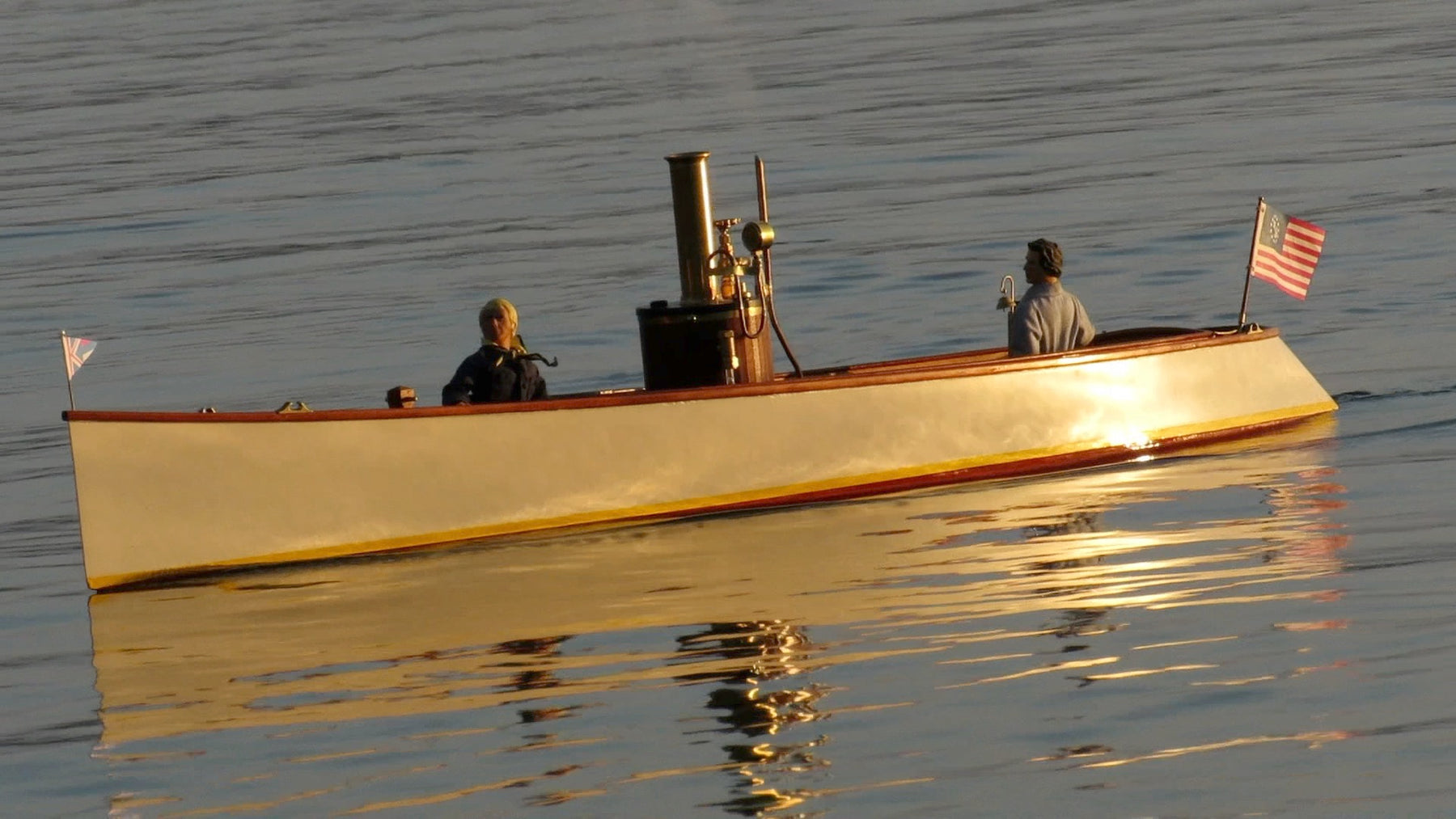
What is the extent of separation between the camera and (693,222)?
14148 mm

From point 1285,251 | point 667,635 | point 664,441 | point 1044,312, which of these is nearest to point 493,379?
point 664,441

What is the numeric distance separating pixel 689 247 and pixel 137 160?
1023 inches

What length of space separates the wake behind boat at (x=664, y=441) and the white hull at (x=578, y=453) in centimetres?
1

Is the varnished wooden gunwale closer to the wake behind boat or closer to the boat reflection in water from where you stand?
the wake behind boat

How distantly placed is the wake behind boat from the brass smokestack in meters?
0.01

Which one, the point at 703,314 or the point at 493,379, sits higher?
the point at 703,314

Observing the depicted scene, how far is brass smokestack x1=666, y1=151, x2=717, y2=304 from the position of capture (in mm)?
14070

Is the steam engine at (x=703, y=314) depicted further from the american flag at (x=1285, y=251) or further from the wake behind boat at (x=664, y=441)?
the american flag at (x=1285, y=251)

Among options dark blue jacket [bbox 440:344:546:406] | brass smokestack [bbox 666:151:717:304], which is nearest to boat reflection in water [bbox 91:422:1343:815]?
dark blue jacket [bbox 440:344:546:406]

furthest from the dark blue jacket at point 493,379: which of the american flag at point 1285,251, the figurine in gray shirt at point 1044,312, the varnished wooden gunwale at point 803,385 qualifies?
the american flag at point 1285,251

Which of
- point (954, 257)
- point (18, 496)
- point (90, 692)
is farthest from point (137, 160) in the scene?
point (90, 692)

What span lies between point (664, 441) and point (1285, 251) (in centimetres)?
475

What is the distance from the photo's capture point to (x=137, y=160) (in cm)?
3844

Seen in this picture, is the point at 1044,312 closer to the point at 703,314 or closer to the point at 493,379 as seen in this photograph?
the point at 703,314
